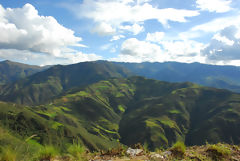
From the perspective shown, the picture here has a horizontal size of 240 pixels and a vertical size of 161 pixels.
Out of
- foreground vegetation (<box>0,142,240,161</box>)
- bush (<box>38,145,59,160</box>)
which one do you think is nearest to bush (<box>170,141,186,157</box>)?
foreground vegetation (<box>0,142,240,161</box>)

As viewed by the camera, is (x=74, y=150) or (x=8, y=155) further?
(x=74, y=150)

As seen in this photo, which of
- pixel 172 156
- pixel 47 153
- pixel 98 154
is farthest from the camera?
pixel 98 154

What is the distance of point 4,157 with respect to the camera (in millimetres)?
6656

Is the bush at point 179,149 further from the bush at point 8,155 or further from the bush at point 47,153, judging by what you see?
the bush at point 8,155

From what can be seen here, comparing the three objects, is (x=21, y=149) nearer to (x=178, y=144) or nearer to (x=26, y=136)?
(x=26, y=136)

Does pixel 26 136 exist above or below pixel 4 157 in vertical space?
above

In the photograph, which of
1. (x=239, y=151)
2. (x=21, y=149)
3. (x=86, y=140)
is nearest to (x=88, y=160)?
(x=21, y=149)

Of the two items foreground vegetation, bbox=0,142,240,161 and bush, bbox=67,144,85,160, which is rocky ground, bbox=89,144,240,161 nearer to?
foreground vegetation, bbox=0,142,240,161

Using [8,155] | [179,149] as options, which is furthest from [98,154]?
[8,155]

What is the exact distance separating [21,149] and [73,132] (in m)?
189

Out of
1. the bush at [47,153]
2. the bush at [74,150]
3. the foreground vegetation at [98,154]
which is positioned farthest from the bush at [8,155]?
the bush at [74,150]

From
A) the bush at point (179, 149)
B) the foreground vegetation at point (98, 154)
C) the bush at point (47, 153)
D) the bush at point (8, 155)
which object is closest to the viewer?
the bush at point (8, 155)

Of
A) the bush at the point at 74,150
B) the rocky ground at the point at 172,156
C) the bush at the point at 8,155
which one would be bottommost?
the rocky ground at the point at 172,156

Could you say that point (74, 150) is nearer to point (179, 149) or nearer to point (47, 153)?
point (47, 153)
